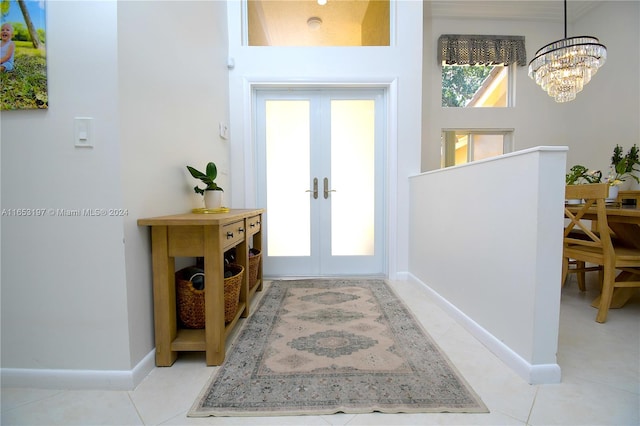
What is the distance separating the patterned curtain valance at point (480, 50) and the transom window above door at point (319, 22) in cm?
153

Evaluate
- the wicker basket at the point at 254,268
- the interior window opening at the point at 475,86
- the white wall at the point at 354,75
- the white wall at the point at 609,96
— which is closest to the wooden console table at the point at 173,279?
the wicker basket at the point at 254,268

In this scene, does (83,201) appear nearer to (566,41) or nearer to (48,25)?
(48,25)

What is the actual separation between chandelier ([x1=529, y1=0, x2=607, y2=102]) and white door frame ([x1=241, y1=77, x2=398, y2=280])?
1.73 metres

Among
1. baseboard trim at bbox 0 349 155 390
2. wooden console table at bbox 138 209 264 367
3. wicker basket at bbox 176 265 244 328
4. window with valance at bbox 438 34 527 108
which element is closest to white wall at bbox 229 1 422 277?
wicker basket at bbox 176 265 244 328

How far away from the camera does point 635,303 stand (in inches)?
82.0

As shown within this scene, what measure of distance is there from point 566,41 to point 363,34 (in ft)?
6.75

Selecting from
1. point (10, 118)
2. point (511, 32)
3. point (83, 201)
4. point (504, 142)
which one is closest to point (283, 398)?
point (83, 201)

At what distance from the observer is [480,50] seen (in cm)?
377

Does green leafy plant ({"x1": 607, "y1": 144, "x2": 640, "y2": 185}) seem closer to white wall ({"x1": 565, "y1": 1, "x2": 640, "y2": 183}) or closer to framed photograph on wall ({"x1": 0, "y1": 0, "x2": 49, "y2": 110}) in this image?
white wall ({"x1": 565, "y1": 1, "x2": 640, "y2": 183})

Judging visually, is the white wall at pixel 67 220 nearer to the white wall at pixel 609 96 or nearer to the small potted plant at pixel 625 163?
→ the small potted plant at pixel 625 163

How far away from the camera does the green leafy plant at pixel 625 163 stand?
315 cm

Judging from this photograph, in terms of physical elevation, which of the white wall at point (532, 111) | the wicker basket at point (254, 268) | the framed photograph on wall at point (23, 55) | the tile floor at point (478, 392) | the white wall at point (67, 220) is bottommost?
the tile floor at point (478, 392)

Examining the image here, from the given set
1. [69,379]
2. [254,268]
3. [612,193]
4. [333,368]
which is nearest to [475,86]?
[612,193]

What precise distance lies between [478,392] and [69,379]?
1.76 m
